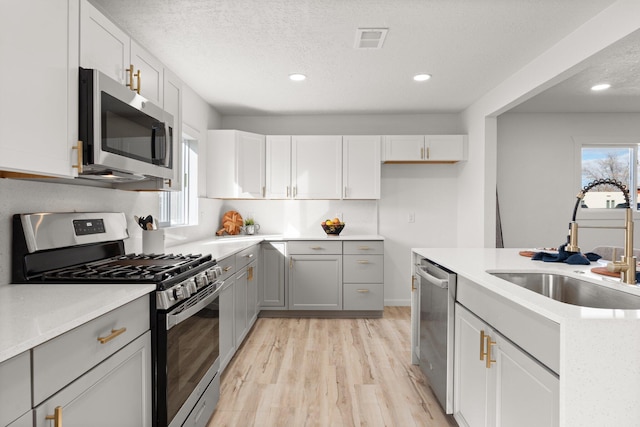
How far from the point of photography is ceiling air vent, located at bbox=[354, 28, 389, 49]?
2494mm

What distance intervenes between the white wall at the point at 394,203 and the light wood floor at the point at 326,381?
4.08 ft

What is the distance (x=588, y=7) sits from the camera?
7.23 feet

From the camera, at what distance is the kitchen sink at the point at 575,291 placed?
148cm

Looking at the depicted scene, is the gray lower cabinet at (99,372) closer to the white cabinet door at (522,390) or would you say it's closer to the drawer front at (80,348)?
the drawer front at (80,348)

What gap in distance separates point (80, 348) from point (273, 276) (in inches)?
123

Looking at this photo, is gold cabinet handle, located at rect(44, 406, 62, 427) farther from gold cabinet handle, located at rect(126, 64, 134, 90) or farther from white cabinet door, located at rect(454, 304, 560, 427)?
gold cabinet handle, located at rect(126, 64, 134, 90)

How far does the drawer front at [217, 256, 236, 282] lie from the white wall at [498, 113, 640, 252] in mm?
3368

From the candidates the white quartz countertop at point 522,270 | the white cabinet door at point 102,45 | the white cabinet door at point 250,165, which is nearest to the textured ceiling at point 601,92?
the white quartz countertop at point 522,270

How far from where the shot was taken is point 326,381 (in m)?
2.69

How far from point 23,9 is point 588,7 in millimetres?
2721

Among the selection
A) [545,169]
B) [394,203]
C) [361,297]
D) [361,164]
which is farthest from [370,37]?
[545,169]

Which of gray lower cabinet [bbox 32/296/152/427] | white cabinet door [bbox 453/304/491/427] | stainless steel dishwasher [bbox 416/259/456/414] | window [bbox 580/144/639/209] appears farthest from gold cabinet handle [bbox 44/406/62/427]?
window [bbox 580/144/639/209]

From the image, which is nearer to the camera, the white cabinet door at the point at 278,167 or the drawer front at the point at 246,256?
the drawer front at the point at 246,256

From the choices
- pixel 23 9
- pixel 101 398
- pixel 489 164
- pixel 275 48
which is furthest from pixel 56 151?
pixel 489 164
